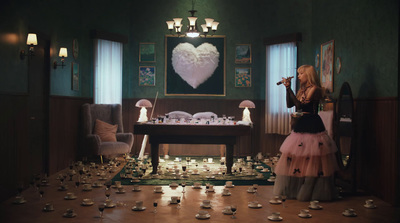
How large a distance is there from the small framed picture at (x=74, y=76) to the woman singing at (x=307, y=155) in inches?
190

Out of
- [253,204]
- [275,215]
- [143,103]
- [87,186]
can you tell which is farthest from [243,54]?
[275,215]

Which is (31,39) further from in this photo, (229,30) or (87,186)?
(229,30)

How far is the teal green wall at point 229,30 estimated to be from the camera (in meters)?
5.66

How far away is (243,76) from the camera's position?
10.7 metres

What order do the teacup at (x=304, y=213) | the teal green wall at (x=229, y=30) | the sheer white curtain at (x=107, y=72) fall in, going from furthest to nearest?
1. the sheer white curtain at (x=107, y=72)
2. the teal green wall at (x=229, y=30)
3. the teacup at (x=304, y=213)

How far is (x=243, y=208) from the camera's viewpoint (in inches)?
201

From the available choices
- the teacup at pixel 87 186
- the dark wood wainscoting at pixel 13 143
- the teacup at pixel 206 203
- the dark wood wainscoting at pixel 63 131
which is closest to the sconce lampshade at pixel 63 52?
the dark wood wainscoting at pixel 63 131

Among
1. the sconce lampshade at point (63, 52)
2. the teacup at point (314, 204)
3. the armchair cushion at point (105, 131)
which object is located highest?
the sconce lampshade at point (63, 52)

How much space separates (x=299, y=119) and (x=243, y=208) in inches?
57.8

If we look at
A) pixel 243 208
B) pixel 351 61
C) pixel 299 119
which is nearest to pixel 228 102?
pixel 351 61

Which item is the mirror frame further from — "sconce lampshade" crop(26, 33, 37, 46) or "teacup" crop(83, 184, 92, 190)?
"sconce lampshade" crop(26, 33, 37, 46)

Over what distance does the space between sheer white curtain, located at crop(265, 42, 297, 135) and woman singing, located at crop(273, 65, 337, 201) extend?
175 inches

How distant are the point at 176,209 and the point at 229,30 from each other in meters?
6.63

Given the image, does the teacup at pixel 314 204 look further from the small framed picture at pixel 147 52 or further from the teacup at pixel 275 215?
the small framed picture at pixel 147 52
